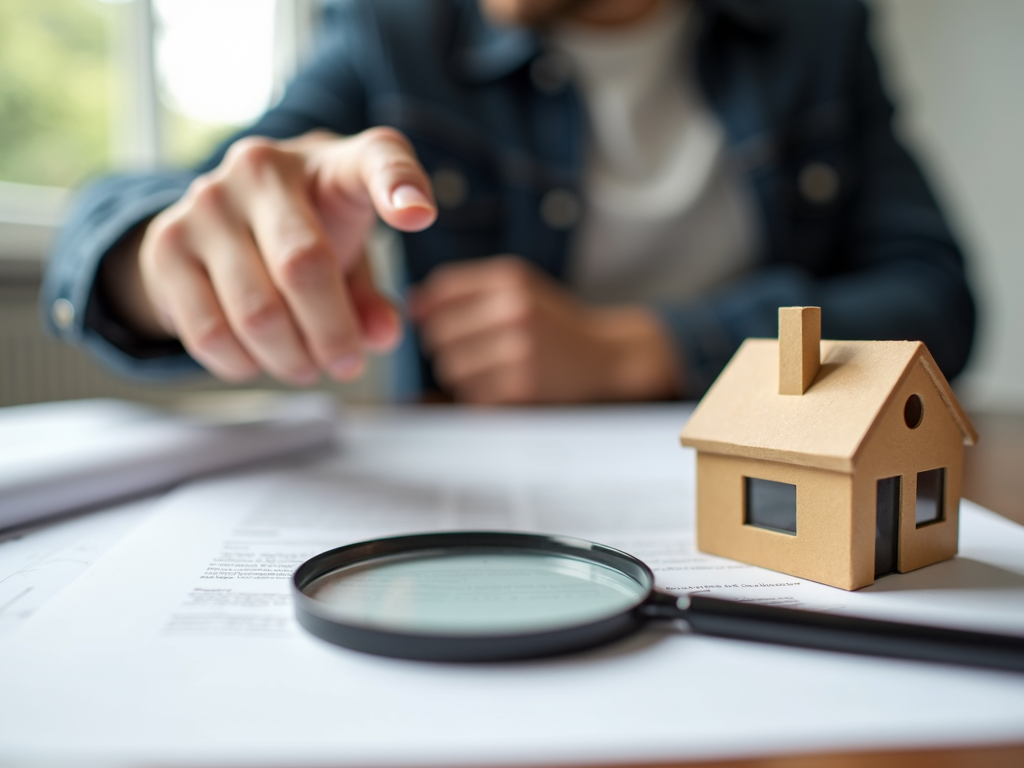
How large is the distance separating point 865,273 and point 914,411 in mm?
955

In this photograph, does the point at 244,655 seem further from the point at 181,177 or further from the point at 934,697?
the point at 181,177

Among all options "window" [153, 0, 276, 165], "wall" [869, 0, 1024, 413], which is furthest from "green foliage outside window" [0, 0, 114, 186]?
"wall" [869, 0, 1024, 413]

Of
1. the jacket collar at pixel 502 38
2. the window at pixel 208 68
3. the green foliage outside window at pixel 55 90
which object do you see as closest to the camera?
the jacket collar at pixel 502 38

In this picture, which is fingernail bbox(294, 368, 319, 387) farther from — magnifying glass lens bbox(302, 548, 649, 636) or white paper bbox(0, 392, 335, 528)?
magnifying glass lens bbox(302, 548, 649, 636)

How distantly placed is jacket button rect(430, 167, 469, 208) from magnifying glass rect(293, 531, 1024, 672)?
0.94m

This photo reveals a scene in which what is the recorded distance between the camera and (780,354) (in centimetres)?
33

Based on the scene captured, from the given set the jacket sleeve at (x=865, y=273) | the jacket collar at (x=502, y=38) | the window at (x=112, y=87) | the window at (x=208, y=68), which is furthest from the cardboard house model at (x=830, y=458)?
the window at (x=208, y=68)

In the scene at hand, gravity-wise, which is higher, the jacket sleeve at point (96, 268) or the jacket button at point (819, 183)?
the jacket button at point (819, 183)

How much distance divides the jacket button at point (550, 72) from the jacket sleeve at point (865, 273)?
1.19 feet

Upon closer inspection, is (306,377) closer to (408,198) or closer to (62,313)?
(408,198)

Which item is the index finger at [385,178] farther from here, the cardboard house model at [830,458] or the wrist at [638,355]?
the wrist at [638,355]

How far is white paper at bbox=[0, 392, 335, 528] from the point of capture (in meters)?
0.43

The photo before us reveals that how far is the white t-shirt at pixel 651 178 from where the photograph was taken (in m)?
1.22

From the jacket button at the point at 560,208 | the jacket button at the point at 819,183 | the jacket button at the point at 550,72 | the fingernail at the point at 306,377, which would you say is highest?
the jacket button at the point at 550,72
